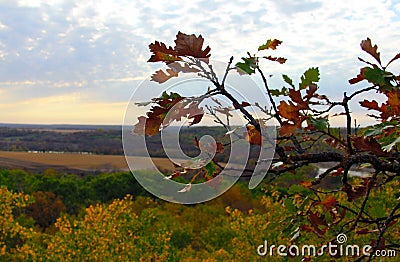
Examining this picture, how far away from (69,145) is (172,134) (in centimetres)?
3593

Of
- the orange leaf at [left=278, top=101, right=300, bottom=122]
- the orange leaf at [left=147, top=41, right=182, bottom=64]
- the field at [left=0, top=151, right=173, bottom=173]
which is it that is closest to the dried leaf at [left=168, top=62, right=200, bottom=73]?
the orange leaf at [left=147, top=41, right=182, bottom=64]

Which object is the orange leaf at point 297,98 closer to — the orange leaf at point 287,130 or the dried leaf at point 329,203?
the orange leaf at point 287,130

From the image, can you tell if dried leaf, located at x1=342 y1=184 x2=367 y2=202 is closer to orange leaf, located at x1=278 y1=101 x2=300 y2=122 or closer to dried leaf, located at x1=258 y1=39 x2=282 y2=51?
orange leaf, located at x1=278 y1=101 x2=300 y2=122

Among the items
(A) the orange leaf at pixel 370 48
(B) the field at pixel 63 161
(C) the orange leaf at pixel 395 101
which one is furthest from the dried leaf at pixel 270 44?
(B) the field at pixel 63 161

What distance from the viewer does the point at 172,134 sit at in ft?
4.13

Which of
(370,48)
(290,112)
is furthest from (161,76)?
(370,48)

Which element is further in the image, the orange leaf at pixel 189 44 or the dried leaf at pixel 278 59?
the dried leaf at pixel 278 59

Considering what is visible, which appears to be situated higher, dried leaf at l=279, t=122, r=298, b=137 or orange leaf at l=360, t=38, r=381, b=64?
orange leaf at l=360, t=38, r=381, b=64

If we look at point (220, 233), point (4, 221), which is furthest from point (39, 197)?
point (4, 221)

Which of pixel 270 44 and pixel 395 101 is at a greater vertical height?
pixel 270 44

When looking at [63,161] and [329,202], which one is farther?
[63,161]

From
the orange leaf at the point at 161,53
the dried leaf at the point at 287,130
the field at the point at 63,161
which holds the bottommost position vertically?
the field at the point at 63,161

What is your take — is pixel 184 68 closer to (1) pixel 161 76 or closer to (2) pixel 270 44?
(1) pixel 161 76

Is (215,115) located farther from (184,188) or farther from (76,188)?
(76,188)
